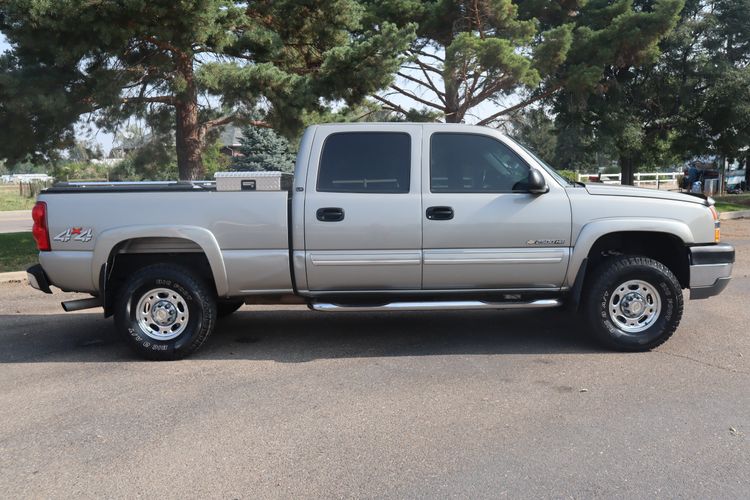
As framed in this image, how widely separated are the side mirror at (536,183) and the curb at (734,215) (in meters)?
16.3

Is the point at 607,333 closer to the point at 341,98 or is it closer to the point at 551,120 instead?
the point at 341,98

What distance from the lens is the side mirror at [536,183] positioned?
557 cm

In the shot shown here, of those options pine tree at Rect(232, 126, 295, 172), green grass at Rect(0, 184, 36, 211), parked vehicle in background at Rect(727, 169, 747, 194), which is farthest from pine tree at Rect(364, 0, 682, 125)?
green grass at Rect(0, 184, 36, 211)

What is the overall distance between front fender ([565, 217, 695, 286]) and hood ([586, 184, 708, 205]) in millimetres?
236


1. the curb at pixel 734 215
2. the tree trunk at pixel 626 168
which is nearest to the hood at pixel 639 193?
the curb at pixel 734 215

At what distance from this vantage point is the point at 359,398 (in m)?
4.77

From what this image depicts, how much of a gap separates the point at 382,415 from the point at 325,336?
222 cm

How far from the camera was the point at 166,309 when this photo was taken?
5.79 m

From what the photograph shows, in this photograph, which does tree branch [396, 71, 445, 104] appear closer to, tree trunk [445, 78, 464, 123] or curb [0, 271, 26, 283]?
tree trunk [445, 78, 464, 123]

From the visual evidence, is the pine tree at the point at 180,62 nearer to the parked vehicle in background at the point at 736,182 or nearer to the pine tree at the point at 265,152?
the pine tree at the point at 265,152

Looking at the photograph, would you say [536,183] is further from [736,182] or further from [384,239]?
[736,182]

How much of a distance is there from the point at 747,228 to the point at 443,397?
15149 mm

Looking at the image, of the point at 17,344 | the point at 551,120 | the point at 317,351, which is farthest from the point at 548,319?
the point at 551,120

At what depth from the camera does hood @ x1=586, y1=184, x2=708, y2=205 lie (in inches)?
230
